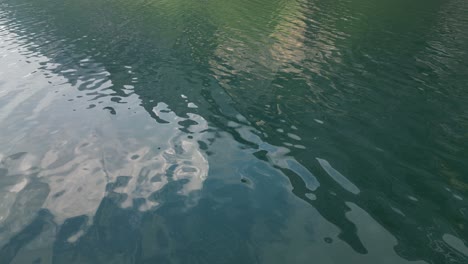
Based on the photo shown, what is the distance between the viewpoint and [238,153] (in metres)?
19.8

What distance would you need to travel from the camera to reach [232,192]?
16.9 m

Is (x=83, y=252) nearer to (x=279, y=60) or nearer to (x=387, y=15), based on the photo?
(x=279, y=60)

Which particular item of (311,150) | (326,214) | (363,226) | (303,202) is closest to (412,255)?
(363,226)

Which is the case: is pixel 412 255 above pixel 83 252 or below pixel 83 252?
above

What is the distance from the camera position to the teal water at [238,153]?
1384cm

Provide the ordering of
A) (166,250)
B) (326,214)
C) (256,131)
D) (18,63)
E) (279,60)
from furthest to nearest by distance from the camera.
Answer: (18,63)
(279,60)
(256,131)
(326,214)
(166,250)

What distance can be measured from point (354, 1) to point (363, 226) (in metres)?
72.7

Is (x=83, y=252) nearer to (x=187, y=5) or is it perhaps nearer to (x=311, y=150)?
(x=311, y=150)

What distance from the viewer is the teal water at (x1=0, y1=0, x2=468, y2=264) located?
13.8 meters

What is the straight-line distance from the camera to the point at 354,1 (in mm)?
74750

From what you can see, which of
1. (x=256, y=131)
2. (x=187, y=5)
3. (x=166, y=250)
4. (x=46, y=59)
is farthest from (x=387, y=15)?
(x=166, y=250)

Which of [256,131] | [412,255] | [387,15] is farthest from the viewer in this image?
[387,15]

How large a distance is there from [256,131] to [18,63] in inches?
1348

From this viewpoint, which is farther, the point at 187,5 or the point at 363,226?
the point at 187,5
